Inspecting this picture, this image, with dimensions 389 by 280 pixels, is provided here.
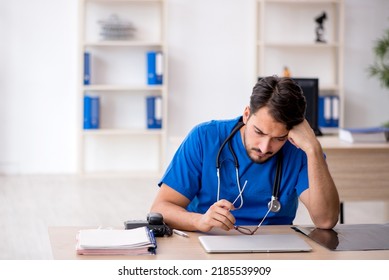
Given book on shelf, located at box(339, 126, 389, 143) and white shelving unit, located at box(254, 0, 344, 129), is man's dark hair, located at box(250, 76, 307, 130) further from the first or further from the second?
white shelving unit, located at box(254, 0, 344, 129)

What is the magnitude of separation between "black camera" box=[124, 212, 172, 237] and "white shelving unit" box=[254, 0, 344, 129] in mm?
5281

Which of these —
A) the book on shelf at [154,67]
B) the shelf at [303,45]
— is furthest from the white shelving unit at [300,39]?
the book on shelf at [154,67]

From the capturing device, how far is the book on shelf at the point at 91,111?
718 centimetres

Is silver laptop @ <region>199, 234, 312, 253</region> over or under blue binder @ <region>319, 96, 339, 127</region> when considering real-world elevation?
under

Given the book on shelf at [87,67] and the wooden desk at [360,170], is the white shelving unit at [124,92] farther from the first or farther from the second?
the wooden desk at [360,170]

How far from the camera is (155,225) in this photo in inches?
91.7

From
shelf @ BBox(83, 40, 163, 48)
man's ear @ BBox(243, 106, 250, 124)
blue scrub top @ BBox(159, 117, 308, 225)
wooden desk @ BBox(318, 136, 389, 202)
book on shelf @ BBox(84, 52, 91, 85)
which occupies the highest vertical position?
A: shelf @ BBox(83, 40, 163, 48)

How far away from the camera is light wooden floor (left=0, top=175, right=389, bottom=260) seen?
15.8 ft

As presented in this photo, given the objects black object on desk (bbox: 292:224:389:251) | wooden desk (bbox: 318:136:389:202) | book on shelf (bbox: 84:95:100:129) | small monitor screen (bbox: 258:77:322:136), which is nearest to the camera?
black object on desk (bbox: 292:224:389:251)

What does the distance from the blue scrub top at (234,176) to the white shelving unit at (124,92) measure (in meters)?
4.65

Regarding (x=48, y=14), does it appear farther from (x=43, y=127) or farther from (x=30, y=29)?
(x=43, y=127)

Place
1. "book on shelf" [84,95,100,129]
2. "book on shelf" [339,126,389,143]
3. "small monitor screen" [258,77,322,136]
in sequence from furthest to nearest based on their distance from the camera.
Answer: "book on shelf" [84,95,100,129], "small monitor screen" [258,77,322,136], "book on shelf" [339,126,389,143]

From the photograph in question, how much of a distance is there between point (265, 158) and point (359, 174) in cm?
201

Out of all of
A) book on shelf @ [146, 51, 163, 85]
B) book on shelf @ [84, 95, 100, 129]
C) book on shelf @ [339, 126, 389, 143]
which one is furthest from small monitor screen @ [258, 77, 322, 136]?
book on shelf @ [84, 95, 100, 129]
